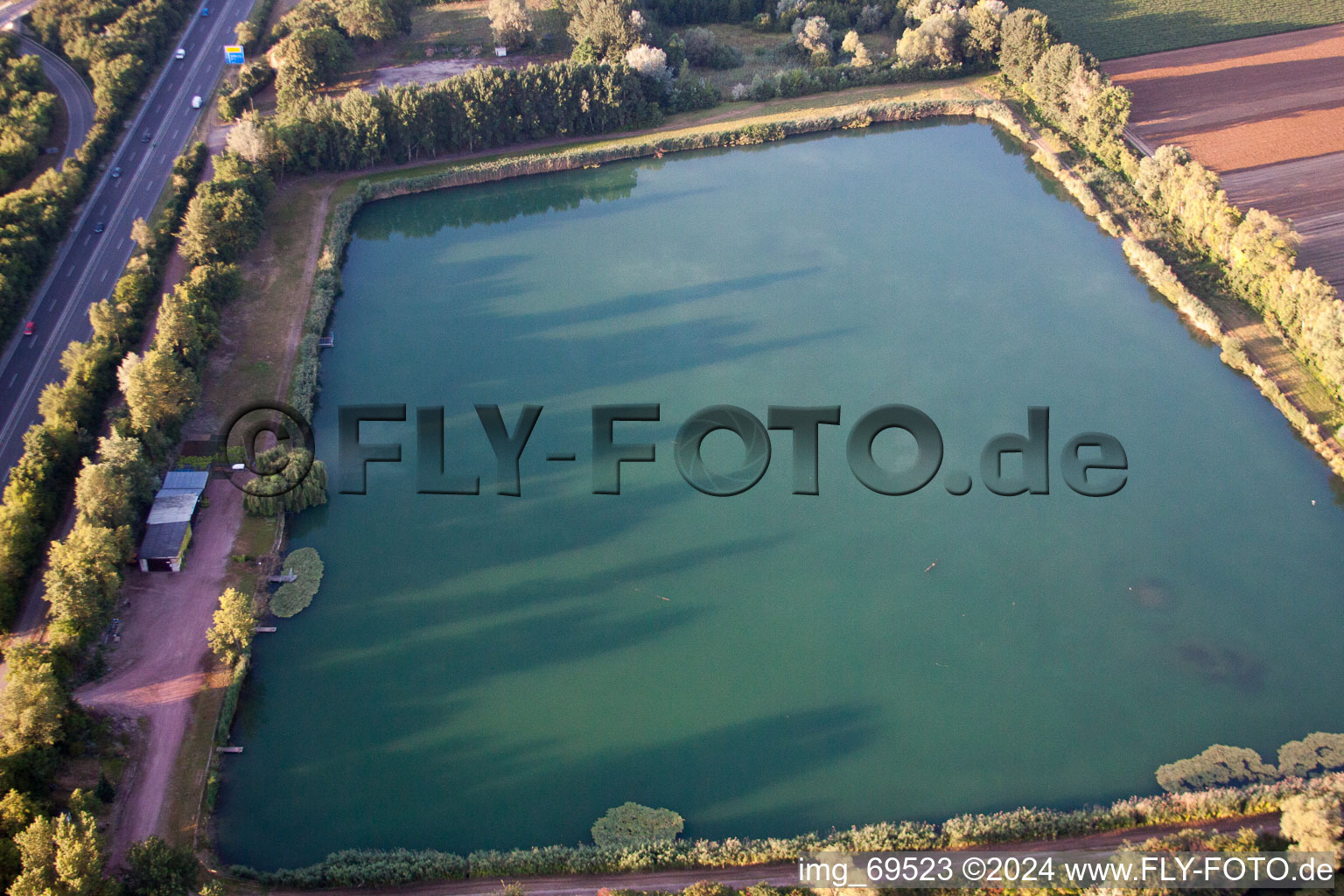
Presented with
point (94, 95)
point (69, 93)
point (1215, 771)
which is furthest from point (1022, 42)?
point (69, 93)

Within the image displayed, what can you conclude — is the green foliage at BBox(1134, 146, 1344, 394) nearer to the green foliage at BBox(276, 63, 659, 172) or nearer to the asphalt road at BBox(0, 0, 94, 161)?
the green foliage at BBox(276, 63, 659, 172)

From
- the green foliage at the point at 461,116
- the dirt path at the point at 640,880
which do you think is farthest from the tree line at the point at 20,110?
the dirt path at the point at 640,880

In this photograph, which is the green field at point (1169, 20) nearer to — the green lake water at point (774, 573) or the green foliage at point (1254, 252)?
the green foliage at point (1254, 252)

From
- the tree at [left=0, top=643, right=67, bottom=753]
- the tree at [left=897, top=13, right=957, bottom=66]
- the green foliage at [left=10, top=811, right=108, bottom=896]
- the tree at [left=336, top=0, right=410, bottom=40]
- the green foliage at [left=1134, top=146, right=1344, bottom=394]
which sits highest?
the tree at [left=336, top=0, right=410, bottom=40]

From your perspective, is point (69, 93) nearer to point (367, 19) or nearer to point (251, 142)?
point (251, 142)

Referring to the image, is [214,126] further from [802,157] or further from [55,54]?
[802,157]

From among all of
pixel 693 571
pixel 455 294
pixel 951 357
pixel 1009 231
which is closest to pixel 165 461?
pixel 455 294

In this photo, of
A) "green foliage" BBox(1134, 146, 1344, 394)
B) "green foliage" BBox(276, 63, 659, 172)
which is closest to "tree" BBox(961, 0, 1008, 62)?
"green foliage" BBox(1134, 146, 1344, 394)
